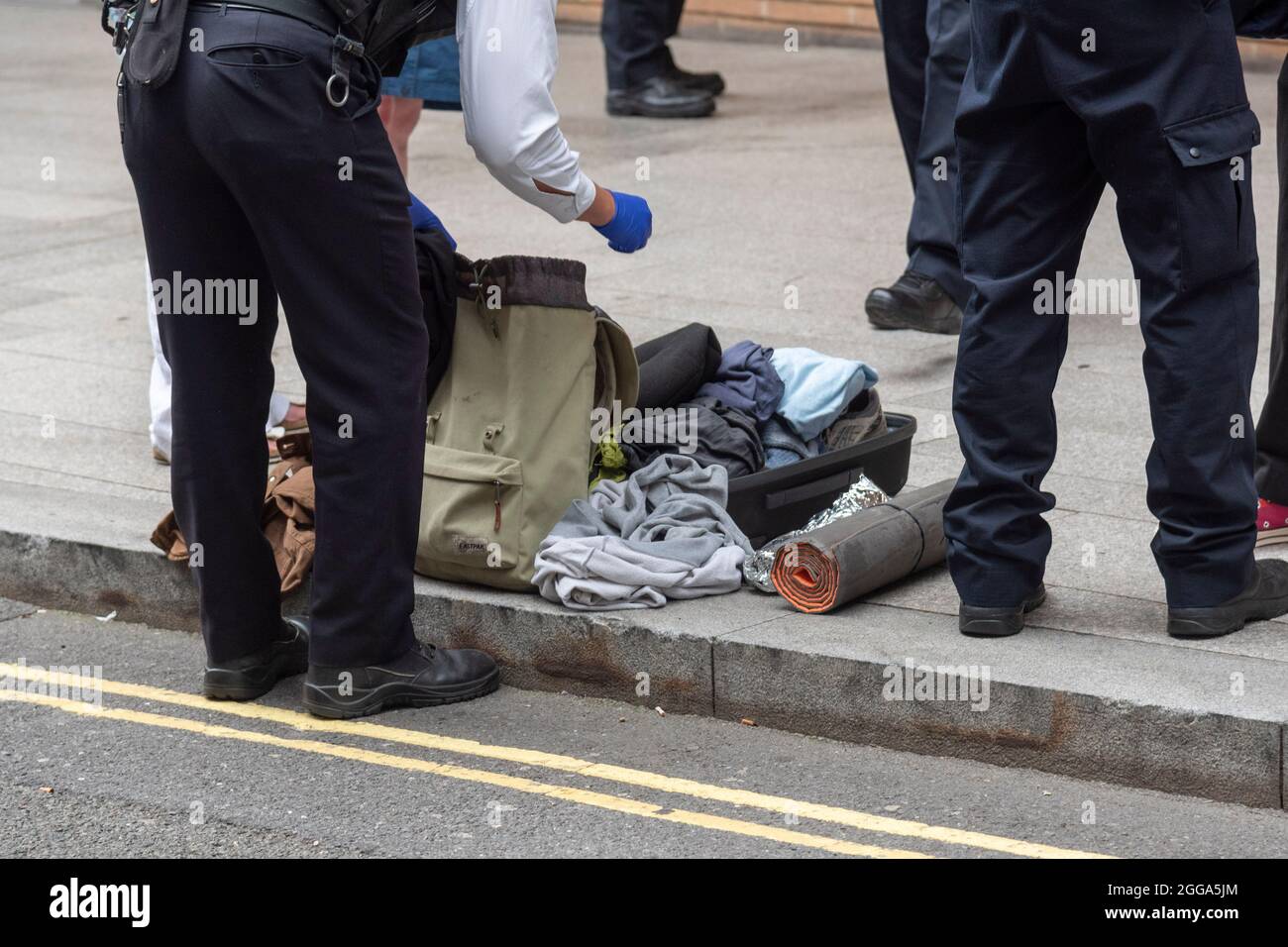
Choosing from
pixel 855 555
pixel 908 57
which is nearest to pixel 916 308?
pixel 908 57

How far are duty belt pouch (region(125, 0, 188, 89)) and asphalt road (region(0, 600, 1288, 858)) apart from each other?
1.36m

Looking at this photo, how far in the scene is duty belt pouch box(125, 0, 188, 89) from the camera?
144 inches

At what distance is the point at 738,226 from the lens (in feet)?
28.2

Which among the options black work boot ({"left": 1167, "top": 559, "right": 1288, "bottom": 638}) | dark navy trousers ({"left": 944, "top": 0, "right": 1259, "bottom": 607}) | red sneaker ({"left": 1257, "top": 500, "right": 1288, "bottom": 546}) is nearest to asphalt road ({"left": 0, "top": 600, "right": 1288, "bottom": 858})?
black work boot ({"left": 1167, "top": 559, "right": 1288, "bottom": 638})

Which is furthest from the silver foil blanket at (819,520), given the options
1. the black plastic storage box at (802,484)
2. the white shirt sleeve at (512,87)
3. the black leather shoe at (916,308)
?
the black leather shoe at (916,308)

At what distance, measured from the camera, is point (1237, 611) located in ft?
13.2

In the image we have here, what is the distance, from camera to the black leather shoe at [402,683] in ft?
13.6

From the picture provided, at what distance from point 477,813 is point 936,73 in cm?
388

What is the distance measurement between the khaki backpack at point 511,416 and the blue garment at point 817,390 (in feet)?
2.18

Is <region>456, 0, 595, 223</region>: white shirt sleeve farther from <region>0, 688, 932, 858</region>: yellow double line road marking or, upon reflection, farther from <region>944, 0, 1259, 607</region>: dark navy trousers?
<region>0, 688, 932, 858</region>: yellow double line road marking

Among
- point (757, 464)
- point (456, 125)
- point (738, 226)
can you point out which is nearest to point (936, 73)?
point (738, 226)

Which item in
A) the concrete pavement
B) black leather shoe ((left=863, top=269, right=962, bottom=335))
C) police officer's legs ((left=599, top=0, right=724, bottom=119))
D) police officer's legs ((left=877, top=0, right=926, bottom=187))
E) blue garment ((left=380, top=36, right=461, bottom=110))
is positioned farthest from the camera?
police officer's legs ((left=599, top=0, right=724, bottom=119))

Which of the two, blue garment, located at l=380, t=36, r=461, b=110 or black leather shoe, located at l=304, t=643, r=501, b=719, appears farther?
blue garment, located at l=380, t=36, r=461, b=110
